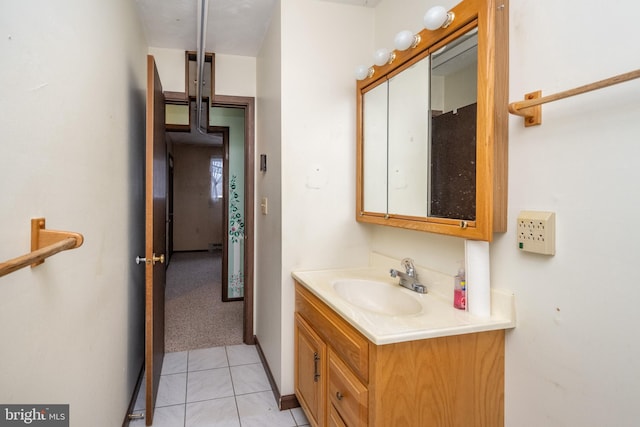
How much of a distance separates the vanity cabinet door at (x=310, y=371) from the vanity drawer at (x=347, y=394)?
10 cm

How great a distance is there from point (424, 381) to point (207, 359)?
206 cm

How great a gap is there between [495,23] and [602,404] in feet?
3.90

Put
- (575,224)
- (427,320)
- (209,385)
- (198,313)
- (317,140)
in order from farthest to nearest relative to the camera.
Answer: (198,313)
(209,385)
(317,140)
(427,320)
(575,224)

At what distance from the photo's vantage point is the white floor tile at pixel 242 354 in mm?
2670

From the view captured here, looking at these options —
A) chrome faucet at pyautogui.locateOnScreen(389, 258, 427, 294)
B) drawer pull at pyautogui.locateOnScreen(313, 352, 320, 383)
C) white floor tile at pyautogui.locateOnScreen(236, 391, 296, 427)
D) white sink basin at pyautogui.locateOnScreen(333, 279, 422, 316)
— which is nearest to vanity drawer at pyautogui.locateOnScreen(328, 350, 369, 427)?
drawer pull at pyautogui.locateOnScreen(313, 352, 320, 383)

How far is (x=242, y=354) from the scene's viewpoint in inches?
110

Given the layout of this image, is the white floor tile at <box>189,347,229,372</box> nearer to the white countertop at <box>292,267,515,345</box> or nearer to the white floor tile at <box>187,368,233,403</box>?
the white floor tile at <box>187,368,233,403</box>

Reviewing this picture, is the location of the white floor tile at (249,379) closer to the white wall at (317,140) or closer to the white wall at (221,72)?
the white wall at (317,140)

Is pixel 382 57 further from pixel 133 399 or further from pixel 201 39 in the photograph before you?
pixel 133 399

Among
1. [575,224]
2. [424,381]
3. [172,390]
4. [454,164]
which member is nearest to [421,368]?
[424,381]

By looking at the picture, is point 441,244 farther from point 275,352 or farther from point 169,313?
point 169,313

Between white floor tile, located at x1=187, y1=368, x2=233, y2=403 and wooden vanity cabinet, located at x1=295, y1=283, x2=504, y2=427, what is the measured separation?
1.19m

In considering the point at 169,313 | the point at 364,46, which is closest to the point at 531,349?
the point at 364,46

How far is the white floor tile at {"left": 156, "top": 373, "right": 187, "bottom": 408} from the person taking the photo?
213cm
